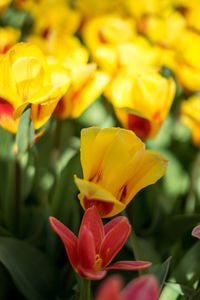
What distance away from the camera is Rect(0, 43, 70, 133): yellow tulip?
539 mm

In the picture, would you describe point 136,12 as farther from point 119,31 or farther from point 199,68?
point 199,68

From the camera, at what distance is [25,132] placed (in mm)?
575

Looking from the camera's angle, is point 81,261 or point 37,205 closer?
point 81,261

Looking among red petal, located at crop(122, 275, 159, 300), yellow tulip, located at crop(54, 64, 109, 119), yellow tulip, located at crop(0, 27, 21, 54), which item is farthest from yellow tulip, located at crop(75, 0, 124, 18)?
red petal, located at crop(122, 275, 159, 300)

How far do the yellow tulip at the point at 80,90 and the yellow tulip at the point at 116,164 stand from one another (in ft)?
0.66

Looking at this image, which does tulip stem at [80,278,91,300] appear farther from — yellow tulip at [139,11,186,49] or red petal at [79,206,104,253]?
yellow tulip at [139,11,186,49]

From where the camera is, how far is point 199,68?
37.2 inches

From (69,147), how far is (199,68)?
347 mm

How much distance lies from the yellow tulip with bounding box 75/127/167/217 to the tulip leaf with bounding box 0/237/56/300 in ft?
0.60

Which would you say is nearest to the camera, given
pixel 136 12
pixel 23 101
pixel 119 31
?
pixel 23 101

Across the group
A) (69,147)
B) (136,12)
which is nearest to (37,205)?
(69,147)

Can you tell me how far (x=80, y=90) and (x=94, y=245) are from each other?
0.33m

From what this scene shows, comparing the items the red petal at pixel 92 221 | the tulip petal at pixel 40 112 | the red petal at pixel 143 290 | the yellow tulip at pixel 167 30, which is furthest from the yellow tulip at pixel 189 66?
the red petal at pixel 143 290

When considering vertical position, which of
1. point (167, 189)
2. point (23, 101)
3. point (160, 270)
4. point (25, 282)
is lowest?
point (167, 189)
